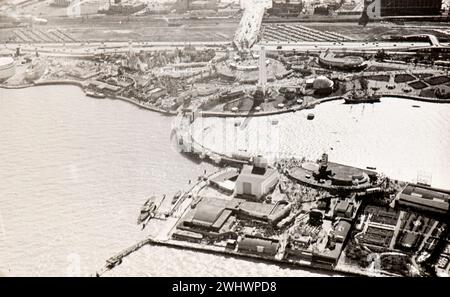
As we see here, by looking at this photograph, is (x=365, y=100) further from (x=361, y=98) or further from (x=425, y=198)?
(x=425, y=198)

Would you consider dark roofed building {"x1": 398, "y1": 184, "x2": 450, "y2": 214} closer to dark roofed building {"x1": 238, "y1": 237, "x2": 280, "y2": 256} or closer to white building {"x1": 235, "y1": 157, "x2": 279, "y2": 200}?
white building {"x1": 235, "y1": 157, "x2": 279, "y2": 200}

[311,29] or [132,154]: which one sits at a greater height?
[311,29]

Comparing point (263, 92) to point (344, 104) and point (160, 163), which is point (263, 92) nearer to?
point (344, 104)

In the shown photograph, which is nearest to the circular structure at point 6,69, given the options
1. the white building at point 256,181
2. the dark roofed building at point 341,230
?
the white building at point 256,181

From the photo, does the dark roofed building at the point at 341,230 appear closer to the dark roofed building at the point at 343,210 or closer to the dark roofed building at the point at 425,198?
the dark roofed building at the point at 343,210

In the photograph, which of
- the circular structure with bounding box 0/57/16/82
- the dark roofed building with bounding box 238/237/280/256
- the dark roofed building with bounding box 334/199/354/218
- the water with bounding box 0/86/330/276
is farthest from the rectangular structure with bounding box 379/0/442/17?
the dark roofed building with bounding box 238/237/280/256
